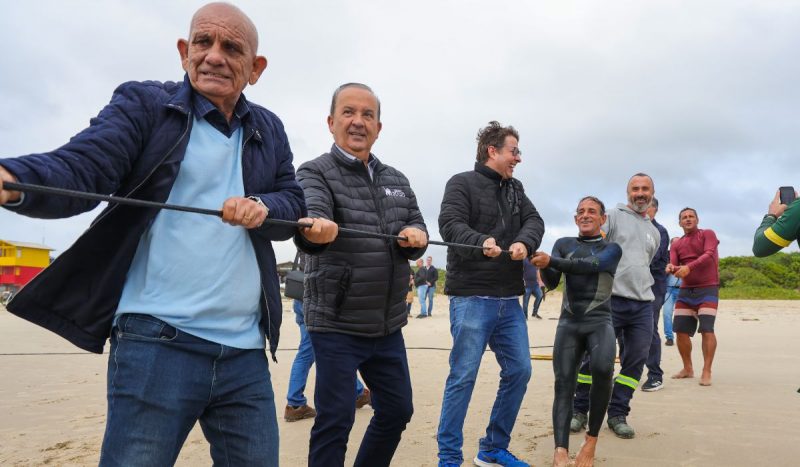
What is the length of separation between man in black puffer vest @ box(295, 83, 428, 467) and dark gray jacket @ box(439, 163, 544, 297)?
2.51 feet

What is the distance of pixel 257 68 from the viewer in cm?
221

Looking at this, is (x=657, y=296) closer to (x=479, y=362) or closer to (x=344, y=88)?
(x=479, y=362)

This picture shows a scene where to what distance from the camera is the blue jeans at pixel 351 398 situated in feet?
9.02

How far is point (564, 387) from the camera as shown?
389cm

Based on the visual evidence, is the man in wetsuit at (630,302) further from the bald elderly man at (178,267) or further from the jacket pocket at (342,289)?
the bald elderly man at (178,267)

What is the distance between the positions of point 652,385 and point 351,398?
15.3ft

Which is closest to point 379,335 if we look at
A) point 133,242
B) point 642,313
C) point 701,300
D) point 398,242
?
point 398,242

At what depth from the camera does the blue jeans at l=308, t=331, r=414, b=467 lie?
A: 9.02 ft

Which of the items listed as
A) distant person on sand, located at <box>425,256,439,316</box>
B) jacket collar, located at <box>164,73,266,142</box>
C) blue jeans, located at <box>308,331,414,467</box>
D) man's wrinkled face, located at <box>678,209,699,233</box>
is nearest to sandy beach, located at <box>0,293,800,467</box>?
blue jeans, located at <box>308,331,414,467</box>

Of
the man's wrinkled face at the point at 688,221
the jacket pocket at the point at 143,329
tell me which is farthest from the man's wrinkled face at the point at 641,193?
the jacket pocket at the point at 143,329

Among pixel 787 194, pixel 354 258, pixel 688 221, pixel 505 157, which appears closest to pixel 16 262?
pixel 688 221

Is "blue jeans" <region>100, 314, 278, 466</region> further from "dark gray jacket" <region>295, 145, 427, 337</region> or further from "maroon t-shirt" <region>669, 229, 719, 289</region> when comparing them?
"maroon t-shirt" <region>669, 229, 719, 289</region>

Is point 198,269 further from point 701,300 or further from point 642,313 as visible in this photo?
point 701,300

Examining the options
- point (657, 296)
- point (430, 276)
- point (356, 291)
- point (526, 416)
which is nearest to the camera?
point (356, 291)
